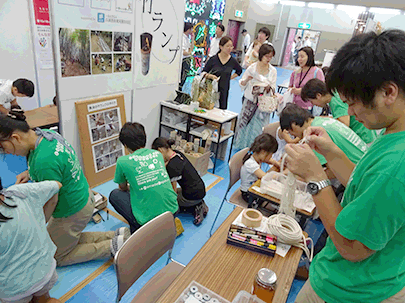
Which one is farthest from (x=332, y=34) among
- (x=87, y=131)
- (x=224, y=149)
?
(x=87, y=131)

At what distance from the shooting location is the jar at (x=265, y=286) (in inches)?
45.1

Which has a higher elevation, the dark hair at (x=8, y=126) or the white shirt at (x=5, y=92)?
the dark hair at (x=8, y=126)

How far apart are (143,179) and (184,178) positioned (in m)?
0.69

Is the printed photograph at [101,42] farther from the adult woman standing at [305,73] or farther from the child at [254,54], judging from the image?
the child at [254,54]

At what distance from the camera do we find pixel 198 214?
2.92 m

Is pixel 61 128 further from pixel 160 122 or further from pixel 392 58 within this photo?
pixel 392 58

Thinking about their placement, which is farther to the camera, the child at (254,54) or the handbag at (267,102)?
the child at (254,54)

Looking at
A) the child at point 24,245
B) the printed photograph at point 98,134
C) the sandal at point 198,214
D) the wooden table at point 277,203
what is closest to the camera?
the child at point 24,245

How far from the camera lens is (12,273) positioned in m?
1.43

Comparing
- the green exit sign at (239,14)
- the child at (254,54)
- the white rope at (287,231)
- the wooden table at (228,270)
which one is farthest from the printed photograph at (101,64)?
the green exit sign at (239,14)

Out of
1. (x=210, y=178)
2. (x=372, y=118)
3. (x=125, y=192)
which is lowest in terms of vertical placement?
(x=210, y=178)

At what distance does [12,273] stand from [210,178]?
107 inches

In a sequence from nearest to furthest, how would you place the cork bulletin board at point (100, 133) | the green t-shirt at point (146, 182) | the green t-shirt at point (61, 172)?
the green t-shirt at point (61, 172), the green t-shirt at point (146, 182), the cork bulletin board at point (100, 133)

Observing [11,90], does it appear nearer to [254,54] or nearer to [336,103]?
[336,103]
